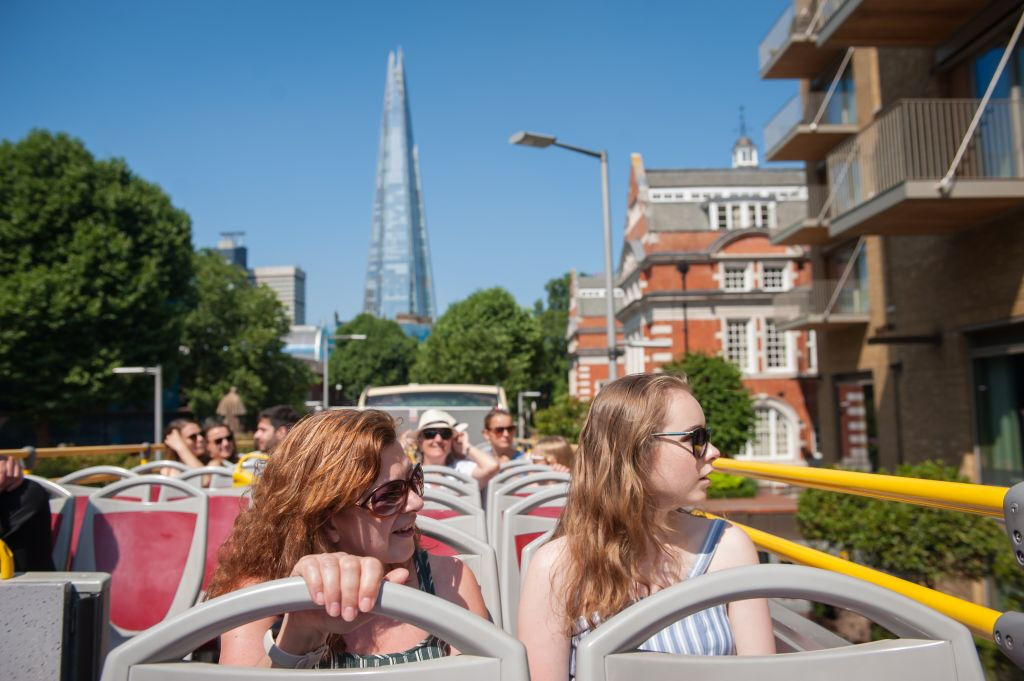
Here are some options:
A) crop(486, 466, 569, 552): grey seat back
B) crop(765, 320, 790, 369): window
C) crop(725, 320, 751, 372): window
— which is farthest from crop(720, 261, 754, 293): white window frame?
crop(486, 466, 569, 552): grey seat back

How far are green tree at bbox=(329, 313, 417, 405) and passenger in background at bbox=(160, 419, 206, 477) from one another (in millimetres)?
73495

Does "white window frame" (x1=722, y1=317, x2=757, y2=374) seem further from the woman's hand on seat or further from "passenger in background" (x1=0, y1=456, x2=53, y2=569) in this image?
the woman's hand on seat

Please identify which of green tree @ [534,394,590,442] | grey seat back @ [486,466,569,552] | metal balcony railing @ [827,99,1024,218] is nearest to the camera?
grey seat back @ [486,466,569,552]

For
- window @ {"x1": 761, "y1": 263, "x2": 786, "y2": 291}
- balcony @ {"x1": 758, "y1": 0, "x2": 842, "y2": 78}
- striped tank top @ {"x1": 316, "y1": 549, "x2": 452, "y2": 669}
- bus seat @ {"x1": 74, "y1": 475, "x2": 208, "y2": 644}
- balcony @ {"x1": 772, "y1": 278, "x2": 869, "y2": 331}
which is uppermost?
balcony @ {"x1": 758, "y1": 0, "x2": 842, "y2": 78}

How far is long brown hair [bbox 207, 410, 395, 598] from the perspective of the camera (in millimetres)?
2168

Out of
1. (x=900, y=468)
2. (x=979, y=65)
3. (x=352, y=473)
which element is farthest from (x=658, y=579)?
(x=979, y=65)

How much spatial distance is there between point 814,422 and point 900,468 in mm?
35808

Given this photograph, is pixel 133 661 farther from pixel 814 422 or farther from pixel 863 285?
pixel 814 422

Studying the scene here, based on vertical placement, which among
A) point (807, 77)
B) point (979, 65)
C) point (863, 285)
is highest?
point (807, 77)

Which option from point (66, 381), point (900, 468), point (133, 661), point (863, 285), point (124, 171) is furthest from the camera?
point (124, 171)

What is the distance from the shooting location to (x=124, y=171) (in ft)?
123

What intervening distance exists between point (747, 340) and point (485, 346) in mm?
22628

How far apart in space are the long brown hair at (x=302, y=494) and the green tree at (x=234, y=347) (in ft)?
167

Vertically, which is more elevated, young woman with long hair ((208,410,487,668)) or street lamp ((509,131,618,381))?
street lamp ((509,131,618,381))
